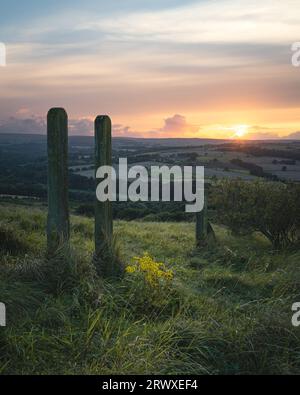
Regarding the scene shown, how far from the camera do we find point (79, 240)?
1164 cm

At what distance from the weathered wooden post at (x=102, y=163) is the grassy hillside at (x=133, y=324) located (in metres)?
0.55

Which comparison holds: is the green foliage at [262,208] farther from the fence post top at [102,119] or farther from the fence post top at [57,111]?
the fence post top at [57,111]

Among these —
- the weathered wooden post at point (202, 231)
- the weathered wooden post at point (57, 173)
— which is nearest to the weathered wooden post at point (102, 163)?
the weathered wooden post at point (57, 173)

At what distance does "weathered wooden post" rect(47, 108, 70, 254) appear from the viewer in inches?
298

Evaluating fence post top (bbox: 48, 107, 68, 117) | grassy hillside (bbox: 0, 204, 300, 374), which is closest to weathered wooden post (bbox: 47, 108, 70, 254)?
fence post top (bbox: 48, 107, 68, 117)

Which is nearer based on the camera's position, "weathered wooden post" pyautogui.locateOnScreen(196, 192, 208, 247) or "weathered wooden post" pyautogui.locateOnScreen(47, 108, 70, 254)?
"weathered wooden post" pyautogui.locateOnScreen(47, 108, 70, 254)

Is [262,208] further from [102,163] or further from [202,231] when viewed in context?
[102,163]

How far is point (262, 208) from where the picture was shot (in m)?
12.5

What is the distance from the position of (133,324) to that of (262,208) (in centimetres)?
775

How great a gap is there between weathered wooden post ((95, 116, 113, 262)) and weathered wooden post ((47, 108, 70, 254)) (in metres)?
0.51

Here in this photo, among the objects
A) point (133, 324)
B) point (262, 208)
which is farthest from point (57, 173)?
point (262, 208)

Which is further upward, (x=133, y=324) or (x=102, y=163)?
(x=102, y=163)

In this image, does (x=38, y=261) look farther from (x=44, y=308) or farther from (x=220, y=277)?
(x=220, y=277)

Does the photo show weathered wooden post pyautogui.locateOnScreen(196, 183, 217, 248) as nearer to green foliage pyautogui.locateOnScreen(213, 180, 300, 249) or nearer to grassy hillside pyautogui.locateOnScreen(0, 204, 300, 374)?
green foliage pyautogui.locateOnScreen(213, 180, 300, 249)
